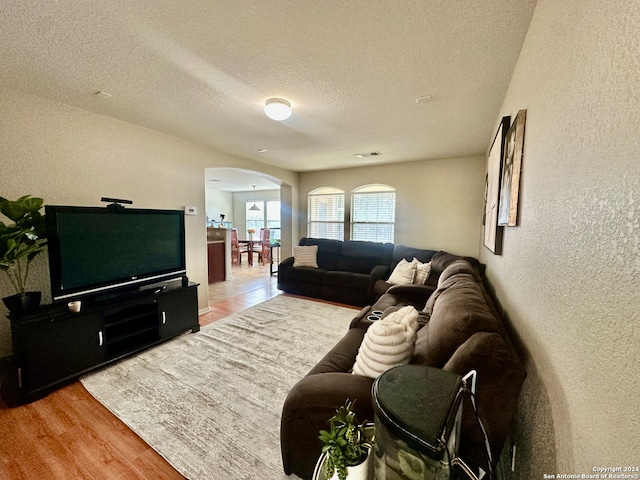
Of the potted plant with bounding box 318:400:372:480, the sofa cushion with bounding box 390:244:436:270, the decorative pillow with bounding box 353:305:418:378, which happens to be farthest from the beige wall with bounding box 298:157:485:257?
the potted plant with bounding box 318:400:372:480

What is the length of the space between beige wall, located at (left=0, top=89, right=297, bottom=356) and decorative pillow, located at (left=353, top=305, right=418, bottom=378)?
2986 millimetres

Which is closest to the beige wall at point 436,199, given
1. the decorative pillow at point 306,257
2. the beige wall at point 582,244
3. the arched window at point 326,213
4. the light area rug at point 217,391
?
the arched window at point 326,213

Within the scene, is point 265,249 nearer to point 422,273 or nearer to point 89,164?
point 422,273

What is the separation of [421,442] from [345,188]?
16.6 ft

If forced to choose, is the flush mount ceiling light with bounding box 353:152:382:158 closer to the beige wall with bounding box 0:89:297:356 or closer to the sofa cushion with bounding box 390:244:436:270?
the sofa cushion with bounding box 390:244:436:270

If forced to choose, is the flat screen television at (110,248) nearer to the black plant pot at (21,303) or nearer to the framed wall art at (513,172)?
the black plant pot at (21,303)

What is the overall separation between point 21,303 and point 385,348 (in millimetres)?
2752

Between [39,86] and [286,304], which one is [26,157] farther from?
[286,304]

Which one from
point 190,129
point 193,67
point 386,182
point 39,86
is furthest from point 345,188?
point 39,86

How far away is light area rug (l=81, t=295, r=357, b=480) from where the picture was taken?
4.87 feet

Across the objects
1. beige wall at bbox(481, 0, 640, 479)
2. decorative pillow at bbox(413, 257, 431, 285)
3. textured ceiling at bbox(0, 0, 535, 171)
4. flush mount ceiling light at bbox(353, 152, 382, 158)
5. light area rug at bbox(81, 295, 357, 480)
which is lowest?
light area rug at bbox(81, 295, 357, 480)

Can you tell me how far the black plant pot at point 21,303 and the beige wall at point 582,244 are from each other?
129 inches

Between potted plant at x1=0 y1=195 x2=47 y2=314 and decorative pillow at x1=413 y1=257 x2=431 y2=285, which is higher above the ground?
potted plant at x1=0 y1=195 x2=47 y2=314

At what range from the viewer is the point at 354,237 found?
5.48m
